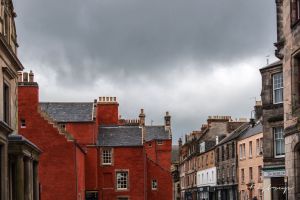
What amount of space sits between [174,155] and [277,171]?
10639 centimetres

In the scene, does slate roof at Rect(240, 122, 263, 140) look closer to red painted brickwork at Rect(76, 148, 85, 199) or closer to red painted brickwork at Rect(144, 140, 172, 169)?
red painted brickwork at Rect(76, 148, 85, 199)

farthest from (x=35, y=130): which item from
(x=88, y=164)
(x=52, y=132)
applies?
(x=88, y=164)

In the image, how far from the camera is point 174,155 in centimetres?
14412

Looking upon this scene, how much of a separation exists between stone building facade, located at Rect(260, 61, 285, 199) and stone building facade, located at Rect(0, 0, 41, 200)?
15.3 m

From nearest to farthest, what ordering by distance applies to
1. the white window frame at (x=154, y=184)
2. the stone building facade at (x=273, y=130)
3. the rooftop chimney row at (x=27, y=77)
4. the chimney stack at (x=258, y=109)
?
the stone building facade at (x=273, y=130) → the rooftop chimney row at (x=27, y=77) → the chimney stack at (x=258, y=109) → the white window frame at (x=154, y=184)

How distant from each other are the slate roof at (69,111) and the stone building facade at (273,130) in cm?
2843

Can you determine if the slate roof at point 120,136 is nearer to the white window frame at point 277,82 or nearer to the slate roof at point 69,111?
the slate roof at point 69,111

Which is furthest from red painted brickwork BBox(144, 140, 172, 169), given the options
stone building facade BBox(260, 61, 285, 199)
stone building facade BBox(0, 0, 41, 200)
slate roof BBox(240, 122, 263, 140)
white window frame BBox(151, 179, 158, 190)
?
stone building facade BBox(0, 0, 41, 200)

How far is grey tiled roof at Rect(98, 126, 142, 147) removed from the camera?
6656cm

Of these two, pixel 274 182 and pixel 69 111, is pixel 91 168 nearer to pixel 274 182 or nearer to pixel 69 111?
pixel 69 111

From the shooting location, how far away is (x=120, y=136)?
6775 centimetres

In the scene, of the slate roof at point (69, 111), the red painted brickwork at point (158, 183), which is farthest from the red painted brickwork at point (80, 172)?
the red painted brickwork at point (158, 183)

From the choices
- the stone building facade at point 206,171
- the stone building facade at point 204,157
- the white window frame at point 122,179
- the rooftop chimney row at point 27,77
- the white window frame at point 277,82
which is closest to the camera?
the white window frame at point 277,82

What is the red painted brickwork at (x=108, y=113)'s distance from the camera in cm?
7412
